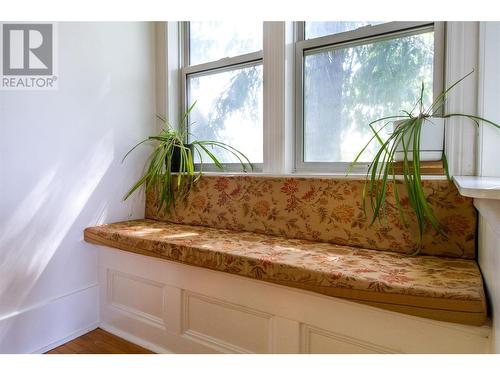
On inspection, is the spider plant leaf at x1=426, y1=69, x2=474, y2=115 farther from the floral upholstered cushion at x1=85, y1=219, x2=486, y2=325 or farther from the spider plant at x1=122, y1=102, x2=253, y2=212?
the spider plant at x1=122, y1=102, x2=253, y2=212

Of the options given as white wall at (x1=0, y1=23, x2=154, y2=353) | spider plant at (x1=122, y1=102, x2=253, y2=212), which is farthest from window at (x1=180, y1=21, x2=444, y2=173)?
white wall at (x1=0, y1=23, x2=154, y2=353)

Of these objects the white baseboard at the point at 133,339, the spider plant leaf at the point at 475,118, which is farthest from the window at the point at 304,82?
the white baseboard at the point at 133,339

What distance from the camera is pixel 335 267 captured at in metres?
1.11

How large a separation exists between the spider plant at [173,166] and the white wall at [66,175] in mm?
206

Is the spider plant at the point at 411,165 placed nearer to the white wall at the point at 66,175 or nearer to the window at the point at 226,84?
the window at the point at 226,84

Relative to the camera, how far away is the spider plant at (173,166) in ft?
6.46

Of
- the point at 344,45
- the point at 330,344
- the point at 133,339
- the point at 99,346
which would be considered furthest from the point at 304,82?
the point at 99,346

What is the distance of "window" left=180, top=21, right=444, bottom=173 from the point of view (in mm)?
1567

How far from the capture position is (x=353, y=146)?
5.59ft

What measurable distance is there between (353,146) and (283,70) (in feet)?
2.06

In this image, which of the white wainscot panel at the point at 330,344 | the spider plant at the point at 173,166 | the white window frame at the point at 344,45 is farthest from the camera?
the spider plant at the point at 173,166

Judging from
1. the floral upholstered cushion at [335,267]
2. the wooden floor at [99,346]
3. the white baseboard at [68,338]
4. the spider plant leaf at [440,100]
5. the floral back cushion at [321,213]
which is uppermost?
the spider plant leaf at [440,100]
